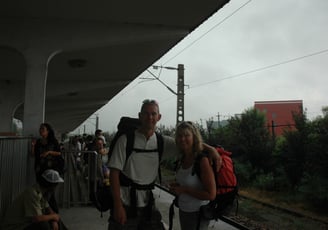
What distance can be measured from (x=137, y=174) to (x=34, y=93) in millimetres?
4930

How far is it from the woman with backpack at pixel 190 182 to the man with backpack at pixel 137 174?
160 mm

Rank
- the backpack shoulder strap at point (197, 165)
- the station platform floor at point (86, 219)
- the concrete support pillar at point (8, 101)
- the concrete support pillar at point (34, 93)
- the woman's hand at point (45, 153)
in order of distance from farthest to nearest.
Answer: the concrete support pillar at point (8, 101) → the concrete support pillar at point (34, 93) → the station platform floor at point (86, 219) → the woman's hand at point (45, 153) → the backpack shoulder strap at point (197, 165)

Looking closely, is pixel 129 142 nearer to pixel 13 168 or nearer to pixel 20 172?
pixel 13 168

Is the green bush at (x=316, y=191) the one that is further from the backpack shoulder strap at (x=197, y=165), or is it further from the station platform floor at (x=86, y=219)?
the backpack shoulder strap at (x=197, y=165)

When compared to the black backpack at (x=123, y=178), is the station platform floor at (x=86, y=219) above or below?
below

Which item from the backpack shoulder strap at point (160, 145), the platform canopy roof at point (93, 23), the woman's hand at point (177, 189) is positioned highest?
the platform canopy roof at point (93, 23)

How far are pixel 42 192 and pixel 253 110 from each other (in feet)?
42.0

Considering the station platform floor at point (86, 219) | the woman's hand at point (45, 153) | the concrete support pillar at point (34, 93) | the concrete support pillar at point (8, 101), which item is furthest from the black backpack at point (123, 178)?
the concrete support pillar at point (8, 101)

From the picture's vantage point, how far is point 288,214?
26.5 feet

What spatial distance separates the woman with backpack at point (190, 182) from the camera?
2.48m

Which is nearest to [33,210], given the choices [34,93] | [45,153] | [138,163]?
[138,163]

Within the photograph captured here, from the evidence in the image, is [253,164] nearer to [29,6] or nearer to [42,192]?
[29,6]

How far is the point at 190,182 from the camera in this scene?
2.52 m

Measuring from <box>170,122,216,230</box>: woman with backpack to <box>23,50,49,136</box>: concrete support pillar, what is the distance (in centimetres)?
475
